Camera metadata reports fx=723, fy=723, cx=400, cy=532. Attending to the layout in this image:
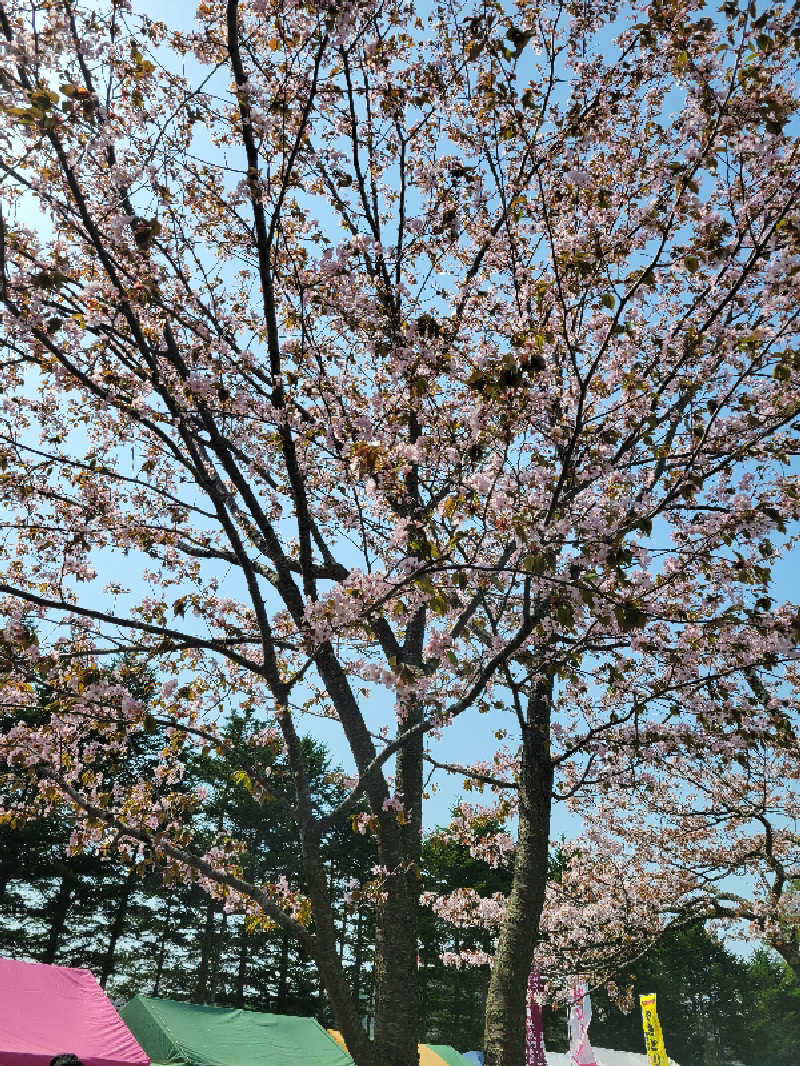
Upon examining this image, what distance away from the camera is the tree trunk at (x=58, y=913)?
81.3ft

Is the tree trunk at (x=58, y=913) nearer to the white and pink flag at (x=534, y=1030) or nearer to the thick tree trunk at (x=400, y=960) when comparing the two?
the white and pink flag at (x=534, y=1030)

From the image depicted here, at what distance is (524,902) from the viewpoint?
613 cm

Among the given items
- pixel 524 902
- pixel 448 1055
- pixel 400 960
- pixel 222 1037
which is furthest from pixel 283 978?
pixel 400 960

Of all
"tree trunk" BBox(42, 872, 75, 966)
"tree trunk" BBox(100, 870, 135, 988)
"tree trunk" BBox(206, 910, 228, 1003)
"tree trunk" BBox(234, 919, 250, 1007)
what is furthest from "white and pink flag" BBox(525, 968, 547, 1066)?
"tree trunk" BBox(206, 910, 228, 1003)

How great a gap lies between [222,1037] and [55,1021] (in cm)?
492

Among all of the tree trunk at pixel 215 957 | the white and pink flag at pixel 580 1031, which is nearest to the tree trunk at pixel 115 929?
the tree trunk at pixel 215 957

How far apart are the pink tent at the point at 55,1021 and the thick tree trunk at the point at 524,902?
492cm

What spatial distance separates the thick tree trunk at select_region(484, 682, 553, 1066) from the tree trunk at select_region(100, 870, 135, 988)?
79.2ft

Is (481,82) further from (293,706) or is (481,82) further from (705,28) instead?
(293,706)

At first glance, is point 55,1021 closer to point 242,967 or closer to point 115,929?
point 115,929

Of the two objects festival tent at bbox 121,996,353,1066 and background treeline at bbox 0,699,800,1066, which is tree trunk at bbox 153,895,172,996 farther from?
festival tent at bbox 121,996,353,1066

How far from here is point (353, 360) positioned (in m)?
6.83

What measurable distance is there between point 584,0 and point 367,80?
5.75ft

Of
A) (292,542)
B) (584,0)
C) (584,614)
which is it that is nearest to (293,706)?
(584,614)
